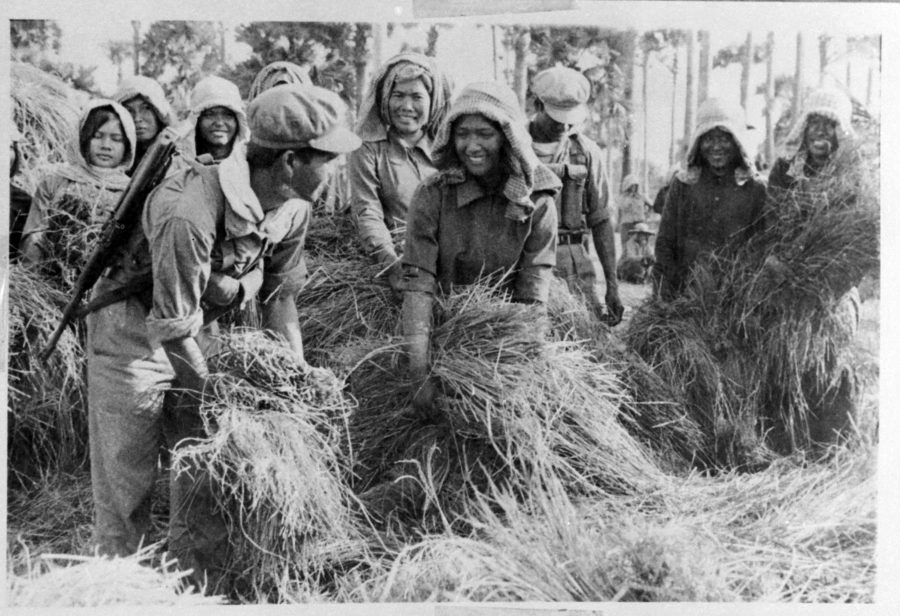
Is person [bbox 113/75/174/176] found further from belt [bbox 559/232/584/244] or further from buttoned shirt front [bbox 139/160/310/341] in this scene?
belt [bbox 559/232/584/244]

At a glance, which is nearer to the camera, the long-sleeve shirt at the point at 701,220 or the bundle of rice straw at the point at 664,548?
Result: the bundle of rice straw at the point at 664,548

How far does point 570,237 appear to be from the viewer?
4.61 metres

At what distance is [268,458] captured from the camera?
3.98 metres

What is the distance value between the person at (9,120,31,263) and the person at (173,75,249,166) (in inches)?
27.0

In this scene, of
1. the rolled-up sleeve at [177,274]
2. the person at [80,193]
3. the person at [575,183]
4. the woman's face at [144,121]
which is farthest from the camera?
the person at [575,183]

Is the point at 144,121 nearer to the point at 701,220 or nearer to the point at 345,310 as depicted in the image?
the point at 345,310

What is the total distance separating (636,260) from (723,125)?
2.19ft

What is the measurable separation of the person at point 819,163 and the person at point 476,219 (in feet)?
3.20

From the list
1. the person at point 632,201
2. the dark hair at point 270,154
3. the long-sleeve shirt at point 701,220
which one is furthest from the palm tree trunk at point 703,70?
the dark hair at point 270,154

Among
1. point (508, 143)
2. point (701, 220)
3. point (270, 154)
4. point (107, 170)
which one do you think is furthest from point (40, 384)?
point (701, 220)

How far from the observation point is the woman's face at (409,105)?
4.47 metres

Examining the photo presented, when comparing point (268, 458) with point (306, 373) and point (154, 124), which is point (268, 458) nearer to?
point (306, 373)

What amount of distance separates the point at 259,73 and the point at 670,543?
2494 mm

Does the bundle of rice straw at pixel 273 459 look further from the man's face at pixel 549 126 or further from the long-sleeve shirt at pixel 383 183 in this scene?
the man's face at pixel 549 126
